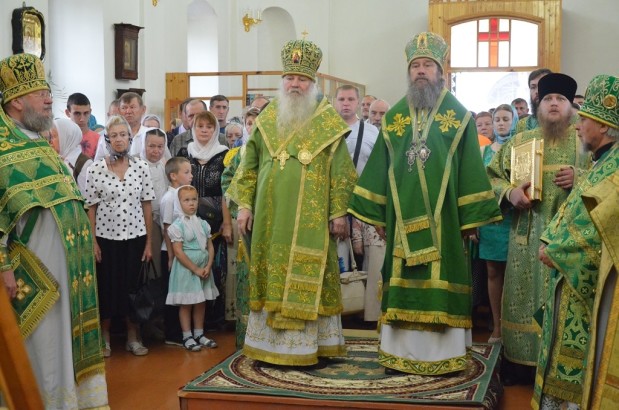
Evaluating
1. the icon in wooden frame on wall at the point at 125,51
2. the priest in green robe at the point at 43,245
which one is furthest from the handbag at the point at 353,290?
the icon in wooden frame on wall at the point at 125,51

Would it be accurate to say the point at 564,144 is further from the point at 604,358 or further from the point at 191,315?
the point at 191,315

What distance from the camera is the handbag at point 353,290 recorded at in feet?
22.4

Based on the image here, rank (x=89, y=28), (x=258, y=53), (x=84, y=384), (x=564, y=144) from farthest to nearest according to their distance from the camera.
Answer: (x=258, y=53), (x=89, y=28), (x=564, y=144), (x=84, y=384)

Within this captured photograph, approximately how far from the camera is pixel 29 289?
4.47m

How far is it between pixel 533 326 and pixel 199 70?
41.5 ft

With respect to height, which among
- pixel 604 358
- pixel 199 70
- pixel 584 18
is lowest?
pixel 604 358

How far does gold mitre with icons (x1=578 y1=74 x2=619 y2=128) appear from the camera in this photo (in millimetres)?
3703

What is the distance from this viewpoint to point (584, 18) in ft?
58.9

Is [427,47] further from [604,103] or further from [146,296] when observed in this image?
[146,296]

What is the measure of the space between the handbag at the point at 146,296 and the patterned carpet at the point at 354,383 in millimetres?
1205

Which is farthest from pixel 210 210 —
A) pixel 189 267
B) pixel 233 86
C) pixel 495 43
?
pixel 495 43

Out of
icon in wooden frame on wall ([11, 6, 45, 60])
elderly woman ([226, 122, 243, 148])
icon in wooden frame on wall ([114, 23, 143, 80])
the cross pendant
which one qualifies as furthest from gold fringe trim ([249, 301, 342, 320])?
icon in wooden frame on wall ([114, 23, 143, 80])

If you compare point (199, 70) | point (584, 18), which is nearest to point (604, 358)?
point (199, 70)

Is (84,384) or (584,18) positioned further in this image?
(584,18)
